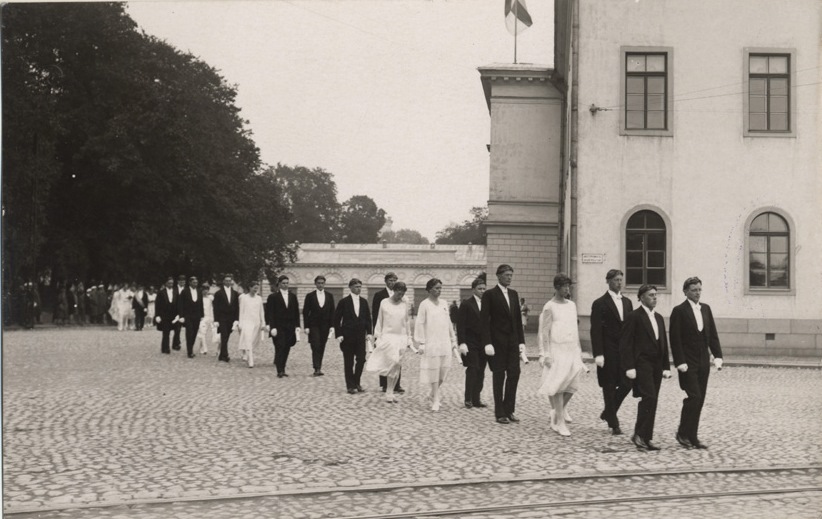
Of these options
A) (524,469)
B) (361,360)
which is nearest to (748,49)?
(361,360)

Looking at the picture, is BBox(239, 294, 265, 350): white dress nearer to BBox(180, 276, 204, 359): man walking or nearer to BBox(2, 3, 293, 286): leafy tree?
BBox(180, 276, 204, 359): man walking

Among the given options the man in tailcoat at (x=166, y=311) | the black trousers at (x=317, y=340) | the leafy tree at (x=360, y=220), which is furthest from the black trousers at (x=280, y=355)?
the leafy tree at (x=360, y=220)

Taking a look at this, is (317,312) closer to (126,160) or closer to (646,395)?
(646,395)

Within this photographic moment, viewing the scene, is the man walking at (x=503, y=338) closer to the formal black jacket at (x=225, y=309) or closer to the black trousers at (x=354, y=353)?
the black trousers at (x=354, y=353)

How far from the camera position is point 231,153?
40.9 metres

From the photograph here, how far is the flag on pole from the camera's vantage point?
892 centimetres

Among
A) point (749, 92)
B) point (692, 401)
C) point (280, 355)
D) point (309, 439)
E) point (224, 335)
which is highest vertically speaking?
point (749, 92)

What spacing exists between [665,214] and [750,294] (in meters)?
2.97

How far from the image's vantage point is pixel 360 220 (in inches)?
3118

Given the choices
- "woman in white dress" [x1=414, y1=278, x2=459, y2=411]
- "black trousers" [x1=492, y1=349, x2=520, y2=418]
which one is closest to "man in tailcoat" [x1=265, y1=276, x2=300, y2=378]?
"woman in white dress" [x1=414, y1=278, x2=459, y2=411]

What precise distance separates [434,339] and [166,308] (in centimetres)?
1201

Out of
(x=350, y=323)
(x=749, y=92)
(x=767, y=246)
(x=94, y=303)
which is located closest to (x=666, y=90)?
(x=749, y=92)

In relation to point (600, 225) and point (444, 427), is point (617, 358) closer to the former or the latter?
point (444, 427)

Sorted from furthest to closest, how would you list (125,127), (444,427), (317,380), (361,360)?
(125,127), (317,380), (361,360), (444,427)
